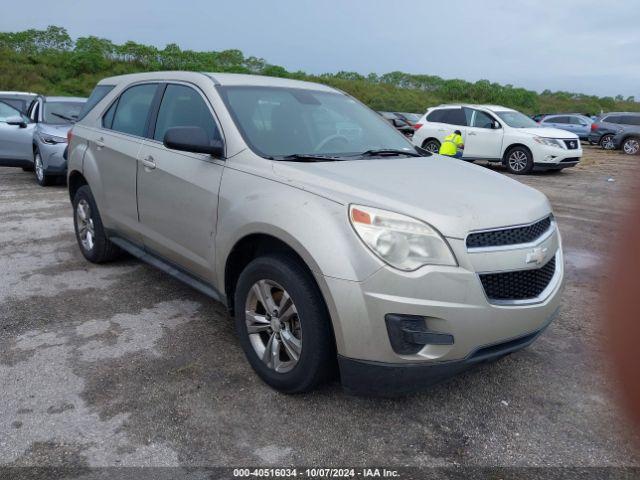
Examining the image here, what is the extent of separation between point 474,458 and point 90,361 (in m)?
2.28

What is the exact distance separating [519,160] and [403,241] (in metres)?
12.6

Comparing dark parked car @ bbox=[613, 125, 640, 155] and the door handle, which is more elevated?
the door handle

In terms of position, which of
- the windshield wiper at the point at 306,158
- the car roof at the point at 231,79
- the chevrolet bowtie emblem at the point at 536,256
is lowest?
the chevrolet bowtie emblem at the point at 536,256

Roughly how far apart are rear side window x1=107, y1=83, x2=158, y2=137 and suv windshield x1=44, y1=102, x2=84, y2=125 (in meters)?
6.24

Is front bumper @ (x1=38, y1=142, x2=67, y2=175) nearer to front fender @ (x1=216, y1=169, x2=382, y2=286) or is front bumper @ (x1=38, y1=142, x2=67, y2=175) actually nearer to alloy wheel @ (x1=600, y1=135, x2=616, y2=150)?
front fender @ (x1=216, y1=169, x2=382, y2=286)

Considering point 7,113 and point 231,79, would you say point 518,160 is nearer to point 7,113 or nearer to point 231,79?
point 231,79

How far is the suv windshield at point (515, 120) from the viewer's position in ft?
46.2

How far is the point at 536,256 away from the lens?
2.65 meters

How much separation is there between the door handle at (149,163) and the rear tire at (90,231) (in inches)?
44.8

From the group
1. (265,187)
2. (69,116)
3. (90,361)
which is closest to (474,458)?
(265,187)

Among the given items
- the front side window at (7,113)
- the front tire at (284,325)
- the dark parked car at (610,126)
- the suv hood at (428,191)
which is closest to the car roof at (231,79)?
the suv hood at (428,191)

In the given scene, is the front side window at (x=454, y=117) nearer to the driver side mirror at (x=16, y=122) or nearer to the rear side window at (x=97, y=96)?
the driver side mirror at (x=16, y=122)

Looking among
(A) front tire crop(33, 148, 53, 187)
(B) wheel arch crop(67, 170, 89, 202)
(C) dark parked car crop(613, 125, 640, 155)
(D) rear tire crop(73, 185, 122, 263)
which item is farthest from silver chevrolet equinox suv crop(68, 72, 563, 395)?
(C) dark parked car crop(613, 125, 640, 155)

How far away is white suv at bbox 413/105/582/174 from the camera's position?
13.5m
